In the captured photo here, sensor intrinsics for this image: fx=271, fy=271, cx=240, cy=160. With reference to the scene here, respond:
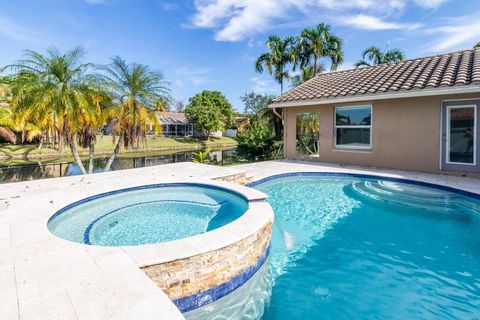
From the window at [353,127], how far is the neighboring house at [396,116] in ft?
0.15

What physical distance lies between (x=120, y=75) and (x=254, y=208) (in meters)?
11.6

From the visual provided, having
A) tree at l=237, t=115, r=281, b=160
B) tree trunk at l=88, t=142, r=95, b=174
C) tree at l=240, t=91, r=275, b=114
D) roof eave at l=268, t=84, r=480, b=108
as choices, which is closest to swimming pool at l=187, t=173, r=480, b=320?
roof eave at l=268, t=84, r=480, b=108

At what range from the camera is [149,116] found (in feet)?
48.4

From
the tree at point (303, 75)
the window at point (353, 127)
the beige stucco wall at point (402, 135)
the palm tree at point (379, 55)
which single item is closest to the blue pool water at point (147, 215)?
the beige stucco wall at point (402, 135)

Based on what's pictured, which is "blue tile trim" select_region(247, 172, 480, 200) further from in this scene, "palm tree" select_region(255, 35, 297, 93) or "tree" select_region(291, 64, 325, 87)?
A: "palm tree" select_region(255, 35, 297, 93)

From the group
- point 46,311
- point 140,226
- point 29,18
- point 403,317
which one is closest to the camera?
point 46,311

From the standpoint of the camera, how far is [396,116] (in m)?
11.4

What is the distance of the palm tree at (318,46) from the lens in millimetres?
25078

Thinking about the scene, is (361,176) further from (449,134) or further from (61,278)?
(61,278)

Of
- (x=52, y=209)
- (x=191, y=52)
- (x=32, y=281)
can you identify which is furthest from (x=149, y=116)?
(x=191, y=52)

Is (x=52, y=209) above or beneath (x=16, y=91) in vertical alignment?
beneath

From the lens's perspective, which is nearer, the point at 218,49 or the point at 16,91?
the point at 16,91

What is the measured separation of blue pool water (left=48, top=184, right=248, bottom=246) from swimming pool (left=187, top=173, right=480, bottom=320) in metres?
1.58

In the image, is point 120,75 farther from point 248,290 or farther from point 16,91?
point 248,290
